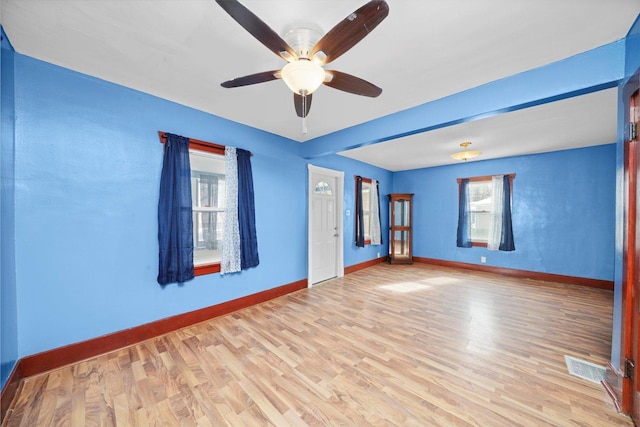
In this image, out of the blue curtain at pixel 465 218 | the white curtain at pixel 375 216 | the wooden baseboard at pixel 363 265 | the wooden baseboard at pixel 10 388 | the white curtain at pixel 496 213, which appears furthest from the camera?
the white curtain at pixel 375 216

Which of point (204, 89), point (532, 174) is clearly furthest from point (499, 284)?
point (204, 89)

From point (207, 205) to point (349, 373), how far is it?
2.45 m

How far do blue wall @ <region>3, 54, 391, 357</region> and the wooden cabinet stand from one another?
457cm

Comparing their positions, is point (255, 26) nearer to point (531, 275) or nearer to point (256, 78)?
point (256, 78)

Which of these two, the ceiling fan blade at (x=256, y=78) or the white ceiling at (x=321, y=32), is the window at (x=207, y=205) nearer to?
the white ceiling at (x=321, y=32)

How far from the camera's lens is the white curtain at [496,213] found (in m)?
4.85

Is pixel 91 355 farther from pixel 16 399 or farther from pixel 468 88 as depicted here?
pixel 468 88

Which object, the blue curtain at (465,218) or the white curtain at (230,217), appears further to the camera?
the blue curtain at (465,218)

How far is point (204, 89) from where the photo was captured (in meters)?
2.26

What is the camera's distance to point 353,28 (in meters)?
1.19

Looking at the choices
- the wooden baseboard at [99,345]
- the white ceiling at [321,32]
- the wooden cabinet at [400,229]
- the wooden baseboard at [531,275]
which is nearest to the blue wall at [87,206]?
the wooden baseboard at [99,345]

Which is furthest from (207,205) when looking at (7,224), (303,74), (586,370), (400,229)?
(400,229)

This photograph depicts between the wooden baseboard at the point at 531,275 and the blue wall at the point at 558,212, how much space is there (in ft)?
0.26

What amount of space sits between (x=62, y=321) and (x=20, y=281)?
1.45 ft
